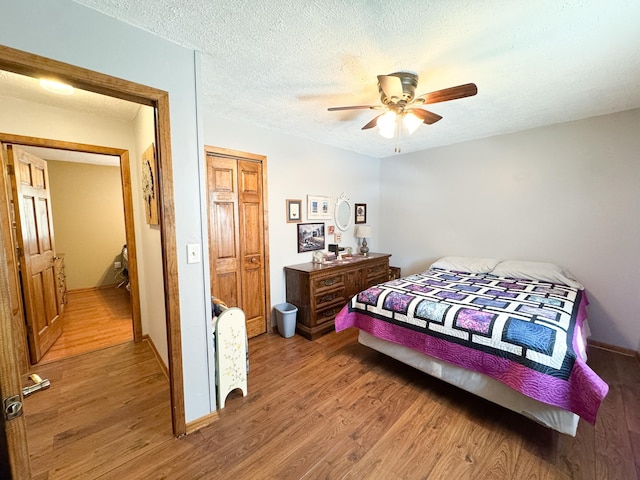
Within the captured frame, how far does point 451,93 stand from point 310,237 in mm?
2320

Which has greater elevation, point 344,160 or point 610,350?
point 344,160

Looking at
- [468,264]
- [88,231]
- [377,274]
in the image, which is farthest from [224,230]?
[88,231]

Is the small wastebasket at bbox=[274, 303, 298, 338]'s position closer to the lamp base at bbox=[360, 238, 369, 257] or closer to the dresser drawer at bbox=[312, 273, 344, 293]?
the dresser drawer at bbox=[312, 273, 344, 293]

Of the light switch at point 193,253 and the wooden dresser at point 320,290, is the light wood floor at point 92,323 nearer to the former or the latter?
the wooden dresser at point 320,290

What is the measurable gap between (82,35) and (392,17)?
5.10 ft

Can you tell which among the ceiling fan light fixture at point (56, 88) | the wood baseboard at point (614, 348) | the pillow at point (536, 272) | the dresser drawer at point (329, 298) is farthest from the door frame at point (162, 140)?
the wood baseboard at point (614, 348)

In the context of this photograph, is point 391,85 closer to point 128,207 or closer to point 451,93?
point 451,93

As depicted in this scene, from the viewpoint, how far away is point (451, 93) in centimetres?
174

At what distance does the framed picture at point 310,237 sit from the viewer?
350 cm

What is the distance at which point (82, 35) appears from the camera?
1.29 meters

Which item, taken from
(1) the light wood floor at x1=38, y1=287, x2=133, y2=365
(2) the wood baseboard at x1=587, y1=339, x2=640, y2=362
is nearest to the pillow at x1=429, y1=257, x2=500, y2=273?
(2) the wood baseboard at x1=587, y1=339, x2=640, y2=362

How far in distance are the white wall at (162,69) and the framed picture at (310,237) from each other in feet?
6.05

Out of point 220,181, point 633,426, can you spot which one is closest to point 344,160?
point 220,181

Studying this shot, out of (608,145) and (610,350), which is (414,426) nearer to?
(610,350)
